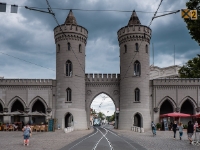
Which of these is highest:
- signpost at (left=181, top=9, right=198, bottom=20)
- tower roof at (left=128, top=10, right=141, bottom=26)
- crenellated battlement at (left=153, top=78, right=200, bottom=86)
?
tower roof at (left=128, top=10, right=141, bottom=26)

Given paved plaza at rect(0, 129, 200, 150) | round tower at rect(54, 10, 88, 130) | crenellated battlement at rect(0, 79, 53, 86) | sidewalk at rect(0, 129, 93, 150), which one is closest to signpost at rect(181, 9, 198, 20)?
paved plaza at rect(0, 129, 200, 150)

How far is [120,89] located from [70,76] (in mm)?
7331

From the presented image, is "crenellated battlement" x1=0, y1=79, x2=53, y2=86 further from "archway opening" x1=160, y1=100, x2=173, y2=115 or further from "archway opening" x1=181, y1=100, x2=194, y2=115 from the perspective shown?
"archway opening" x1=181, y1=100, x2=194, y2=115

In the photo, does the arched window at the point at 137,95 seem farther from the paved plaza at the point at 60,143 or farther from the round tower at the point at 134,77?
the paved plaza at the point at 60,143

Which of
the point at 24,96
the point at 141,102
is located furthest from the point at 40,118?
the point at 141,102

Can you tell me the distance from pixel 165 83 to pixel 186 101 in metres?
4.17

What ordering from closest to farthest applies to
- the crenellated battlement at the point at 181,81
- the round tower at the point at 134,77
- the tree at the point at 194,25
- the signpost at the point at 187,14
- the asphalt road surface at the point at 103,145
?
the signpost at the point at 187,14
the asphalt road surface at the point at 103,145
the tree at the point at 194,25
the round tower at the point at 134,77
the crenellated battlement at the point at 181,81

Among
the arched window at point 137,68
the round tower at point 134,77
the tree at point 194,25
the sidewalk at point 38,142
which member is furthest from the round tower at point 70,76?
the tree at point 194,25

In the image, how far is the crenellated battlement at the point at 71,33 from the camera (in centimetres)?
4638

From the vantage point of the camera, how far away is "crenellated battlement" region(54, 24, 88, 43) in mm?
46375

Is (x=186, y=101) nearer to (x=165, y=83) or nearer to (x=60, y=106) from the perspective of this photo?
(x=165, y=83)

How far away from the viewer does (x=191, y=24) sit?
19266mm

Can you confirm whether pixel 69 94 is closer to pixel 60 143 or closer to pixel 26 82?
pixel 26 82

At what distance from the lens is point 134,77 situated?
1789 inches
